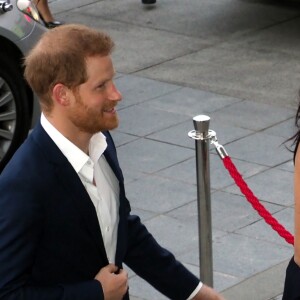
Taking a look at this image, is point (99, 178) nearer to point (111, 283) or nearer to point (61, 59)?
point (111, 283)

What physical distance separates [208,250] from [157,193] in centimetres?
197

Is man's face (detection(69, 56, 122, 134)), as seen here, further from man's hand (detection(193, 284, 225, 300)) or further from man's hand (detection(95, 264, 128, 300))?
man's hand (detection(193, 284, 225, 300))

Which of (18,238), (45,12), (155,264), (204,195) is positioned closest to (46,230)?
(18,238)

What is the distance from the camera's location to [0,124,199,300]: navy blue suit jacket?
3.46 m

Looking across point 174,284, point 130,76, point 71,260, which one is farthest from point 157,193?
point 71,260

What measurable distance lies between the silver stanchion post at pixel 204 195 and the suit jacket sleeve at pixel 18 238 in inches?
87.0

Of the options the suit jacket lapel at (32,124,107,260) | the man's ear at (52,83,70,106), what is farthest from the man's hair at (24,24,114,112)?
the suit jacket lapel at (32,124,107,260)

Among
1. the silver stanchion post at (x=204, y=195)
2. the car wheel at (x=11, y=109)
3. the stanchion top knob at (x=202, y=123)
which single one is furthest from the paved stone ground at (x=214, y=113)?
the stanchion top knob at (x=202, y=123)

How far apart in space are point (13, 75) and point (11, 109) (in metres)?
0.24

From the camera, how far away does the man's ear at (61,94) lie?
3.53 m

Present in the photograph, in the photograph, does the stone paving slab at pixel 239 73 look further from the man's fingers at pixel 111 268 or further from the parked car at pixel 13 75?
the man's fingers at pixel 111 268

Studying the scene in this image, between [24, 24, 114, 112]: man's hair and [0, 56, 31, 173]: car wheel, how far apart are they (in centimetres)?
450

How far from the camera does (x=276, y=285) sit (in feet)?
21.0

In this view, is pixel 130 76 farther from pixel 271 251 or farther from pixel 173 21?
pixel 271 251
